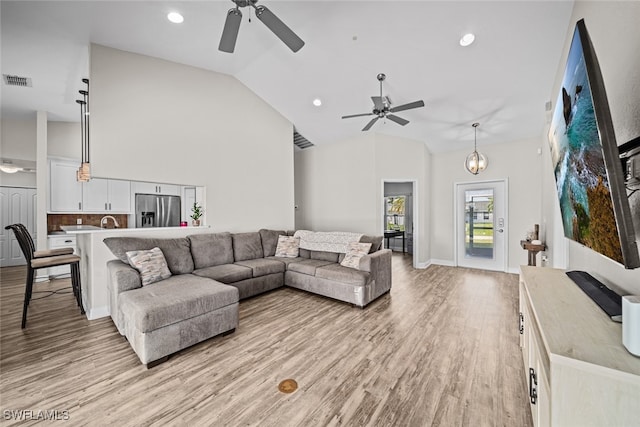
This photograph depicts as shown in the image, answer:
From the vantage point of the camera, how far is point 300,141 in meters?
6.38

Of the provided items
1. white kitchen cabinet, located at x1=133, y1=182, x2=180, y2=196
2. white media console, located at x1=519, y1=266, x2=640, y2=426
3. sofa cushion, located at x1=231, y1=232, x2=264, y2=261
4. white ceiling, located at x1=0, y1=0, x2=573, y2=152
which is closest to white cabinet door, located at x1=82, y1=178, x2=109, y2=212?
white kitchen cabinet, located at x1=133, y1=182, x2=180, y2=196

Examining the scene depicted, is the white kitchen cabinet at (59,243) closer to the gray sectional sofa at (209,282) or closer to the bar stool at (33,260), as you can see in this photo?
the bar stool at (33,260)

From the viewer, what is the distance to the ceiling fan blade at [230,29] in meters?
2.09

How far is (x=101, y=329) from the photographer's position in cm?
273

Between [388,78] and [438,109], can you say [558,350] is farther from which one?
[438,109]

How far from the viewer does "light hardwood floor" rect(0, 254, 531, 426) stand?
63.1 inches

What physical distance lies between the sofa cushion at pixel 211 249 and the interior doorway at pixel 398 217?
455cm

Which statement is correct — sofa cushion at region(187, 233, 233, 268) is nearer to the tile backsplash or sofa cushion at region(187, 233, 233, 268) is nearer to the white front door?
the tile backsplash

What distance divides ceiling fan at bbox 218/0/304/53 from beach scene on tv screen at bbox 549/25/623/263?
1.99m

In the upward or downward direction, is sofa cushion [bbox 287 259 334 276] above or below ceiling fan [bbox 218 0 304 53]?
below

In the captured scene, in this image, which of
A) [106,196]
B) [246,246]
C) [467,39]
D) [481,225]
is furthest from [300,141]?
[481,225]

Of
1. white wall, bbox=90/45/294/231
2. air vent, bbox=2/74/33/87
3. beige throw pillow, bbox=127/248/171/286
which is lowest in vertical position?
beige throw pillow, bbox=127/248/171/286

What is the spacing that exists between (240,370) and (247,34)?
4.03m

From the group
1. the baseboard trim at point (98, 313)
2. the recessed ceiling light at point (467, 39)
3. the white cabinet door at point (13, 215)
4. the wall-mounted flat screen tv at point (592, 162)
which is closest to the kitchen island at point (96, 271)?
the baseboard trim at point (98, 313)
